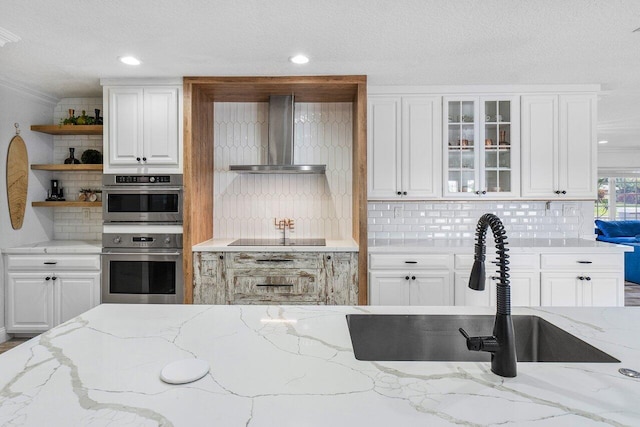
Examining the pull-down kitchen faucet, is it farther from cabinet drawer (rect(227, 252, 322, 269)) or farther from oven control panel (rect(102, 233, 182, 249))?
oven control panel (rect(102, 233, 182, 249))

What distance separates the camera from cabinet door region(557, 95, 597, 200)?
355 centimetres

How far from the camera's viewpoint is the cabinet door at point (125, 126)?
3.35 meters

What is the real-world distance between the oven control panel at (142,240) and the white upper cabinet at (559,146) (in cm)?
323

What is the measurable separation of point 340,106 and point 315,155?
56cm

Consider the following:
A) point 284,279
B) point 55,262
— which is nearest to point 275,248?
point 284,279

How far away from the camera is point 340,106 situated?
154 inches

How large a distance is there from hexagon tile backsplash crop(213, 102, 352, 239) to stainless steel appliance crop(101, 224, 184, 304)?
27.1 inches

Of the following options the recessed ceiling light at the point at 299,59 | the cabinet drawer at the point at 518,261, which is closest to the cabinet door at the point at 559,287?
the cabinet drawer at the point at 518,261

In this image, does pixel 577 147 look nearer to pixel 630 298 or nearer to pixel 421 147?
pixel 421 147

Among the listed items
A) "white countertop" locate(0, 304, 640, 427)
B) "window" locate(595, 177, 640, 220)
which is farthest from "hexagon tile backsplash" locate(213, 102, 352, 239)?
"window" locate(595, 177, 640, 220)

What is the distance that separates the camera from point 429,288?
10.7 ft

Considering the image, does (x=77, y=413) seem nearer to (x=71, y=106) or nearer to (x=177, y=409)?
(x=177, y=409)

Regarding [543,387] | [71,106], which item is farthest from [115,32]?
[543,387]

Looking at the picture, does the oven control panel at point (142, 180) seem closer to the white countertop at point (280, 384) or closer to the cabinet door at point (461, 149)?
the white countertop at point (280, 384)
